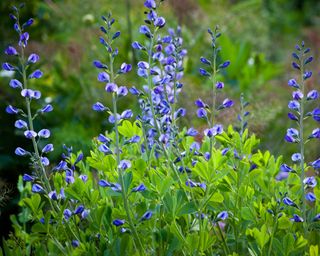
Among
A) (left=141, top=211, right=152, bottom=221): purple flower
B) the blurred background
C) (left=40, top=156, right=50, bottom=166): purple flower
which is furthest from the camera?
the blurred background

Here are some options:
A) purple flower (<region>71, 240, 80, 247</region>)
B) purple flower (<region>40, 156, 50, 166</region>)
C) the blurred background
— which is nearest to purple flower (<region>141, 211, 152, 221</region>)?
purple flower (<region>71, 240, 80, 247</region>)

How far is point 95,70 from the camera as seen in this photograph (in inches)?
176

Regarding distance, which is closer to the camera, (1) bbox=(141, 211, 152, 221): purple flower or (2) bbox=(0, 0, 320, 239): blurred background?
(1) bbox=(141, 211, 152, 221): purple flower

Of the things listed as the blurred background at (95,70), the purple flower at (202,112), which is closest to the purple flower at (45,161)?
the purple flower at (202,112)

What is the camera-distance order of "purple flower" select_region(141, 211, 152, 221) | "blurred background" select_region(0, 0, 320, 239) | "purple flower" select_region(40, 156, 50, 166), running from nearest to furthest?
"purple flower" select_region(141, 211, 152, 221), "purple flower" select_region(40, 156, 50, 166), "blurred background" select_region(0, 0, 320, 239)

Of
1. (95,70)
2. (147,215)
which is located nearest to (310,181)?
(147,215)

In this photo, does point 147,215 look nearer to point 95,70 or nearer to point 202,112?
point 202,112

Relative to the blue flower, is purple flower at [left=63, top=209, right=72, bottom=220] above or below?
below

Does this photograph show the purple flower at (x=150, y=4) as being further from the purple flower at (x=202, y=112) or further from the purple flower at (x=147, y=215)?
the purple flower at (x=147, y=215)

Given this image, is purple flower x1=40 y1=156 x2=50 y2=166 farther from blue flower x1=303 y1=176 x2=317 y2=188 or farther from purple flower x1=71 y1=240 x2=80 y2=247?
blue flower x1=303 y1=176 x2=317 y2=188

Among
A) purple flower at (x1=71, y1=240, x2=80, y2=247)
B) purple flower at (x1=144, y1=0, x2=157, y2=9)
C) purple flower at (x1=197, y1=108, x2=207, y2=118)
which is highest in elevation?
purple flower at (x1=144, y1=0, x2=157, y2=9)

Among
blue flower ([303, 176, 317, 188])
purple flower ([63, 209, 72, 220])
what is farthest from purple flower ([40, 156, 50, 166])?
blue flower ([303, 176, 317, 188])

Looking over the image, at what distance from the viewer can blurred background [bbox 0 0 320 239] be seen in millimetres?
3402

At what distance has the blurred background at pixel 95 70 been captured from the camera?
3.40 meters
